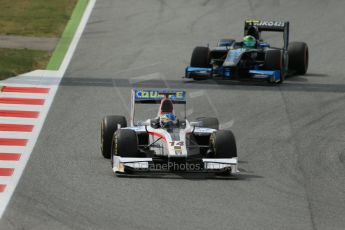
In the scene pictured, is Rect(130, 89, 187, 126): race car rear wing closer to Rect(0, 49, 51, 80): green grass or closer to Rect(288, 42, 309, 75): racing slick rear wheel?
Rect(0, 49, 51, 80): green grass

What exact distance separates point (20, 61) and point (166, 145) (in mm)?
12831

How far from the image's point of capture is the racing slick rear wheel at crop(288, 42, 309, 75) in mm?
32188

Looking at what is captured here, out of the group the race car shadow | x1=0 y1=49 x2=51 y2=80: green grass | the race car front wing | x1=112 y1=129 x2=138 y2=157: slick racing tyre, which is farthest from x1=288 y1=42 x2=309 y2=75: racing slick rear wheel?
x1=112 y1=129 x2=138 y2=157: slick racing tyre

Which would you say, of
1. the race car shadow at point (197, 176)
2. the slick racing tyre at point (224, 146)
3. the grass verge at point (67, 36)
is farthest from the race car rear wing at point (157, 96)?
the grass verge at point (67, 36)

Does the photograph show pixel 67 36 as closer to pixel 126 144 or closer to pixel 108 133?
pixel 108 133

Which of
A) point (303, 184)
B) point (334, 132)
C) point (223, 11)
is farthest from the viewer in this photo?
point (223, 11)

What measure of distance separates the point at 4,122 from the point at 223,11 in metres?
17.2

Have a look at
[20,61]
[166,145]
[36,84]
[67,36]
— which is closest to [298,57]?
[36,84]

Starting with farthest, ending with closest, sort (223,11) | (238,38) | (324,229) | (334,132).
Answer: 1. (223,11)
2. (238,38)
3. (334,132)
4. (324,229)

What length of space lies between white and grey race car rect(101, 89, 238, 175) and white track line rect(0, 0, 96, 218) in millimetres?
1709

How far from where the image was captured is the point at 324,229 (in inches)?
677

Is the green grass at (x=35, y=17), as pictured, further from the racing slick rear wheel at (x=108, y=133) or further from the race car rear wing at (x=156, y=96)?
the racing slick rear wheel at (x=108, y=133)

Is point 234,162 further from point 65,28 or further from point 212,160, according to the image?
point 65,28

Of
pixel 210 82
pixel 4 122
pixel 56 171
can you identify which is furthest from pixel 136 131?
pixel 210 82
